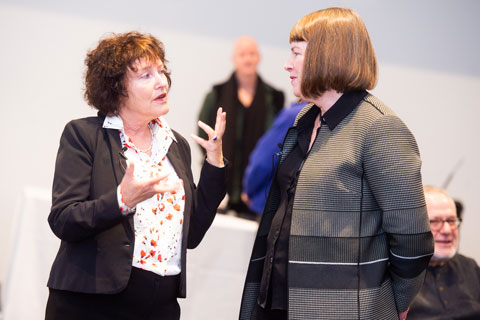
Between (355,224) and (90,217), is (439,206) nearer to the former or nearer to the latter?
(355,224)

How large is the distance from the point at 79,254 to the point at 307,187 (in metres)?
0.69

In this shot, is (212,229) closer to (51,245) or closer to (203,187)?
(51,245)

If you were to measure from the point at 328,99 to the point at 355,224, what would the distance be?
0.39m

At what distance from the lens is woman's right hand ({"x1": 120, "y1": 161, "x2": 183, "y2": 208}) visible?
1.74 meters

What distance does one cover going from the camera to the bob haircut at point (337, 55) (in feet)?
6.01

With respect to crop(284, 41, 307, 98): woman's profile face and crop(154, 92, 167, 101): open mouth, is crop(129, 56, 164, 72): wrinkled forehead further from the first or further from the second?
crop(284, 41, 307, 98): woman's profile face

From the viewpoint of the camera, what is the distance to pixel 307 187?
Answer: 1841 millimetres

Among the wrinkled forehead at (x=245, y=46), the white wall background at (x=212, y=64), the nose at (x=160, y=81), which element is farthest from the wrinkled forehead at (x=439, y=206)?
the wrinkled forehead at (x=245, y=46)

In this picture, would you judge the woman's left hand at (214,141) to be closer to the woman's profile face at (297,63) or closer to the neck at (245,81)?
the woman's profile face at (297,63)

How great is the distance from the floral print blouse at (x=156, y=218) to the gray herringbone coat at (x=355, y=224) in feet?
1.19

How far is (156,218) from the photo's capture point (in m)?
1.91

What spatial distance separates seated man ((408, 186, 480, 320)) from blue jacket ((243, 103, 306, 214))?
0.68m

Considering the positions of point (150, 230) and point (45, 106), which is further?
point (45, 106)

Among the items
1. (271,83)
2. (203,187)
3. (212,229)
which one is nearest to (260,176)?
(212,229)
